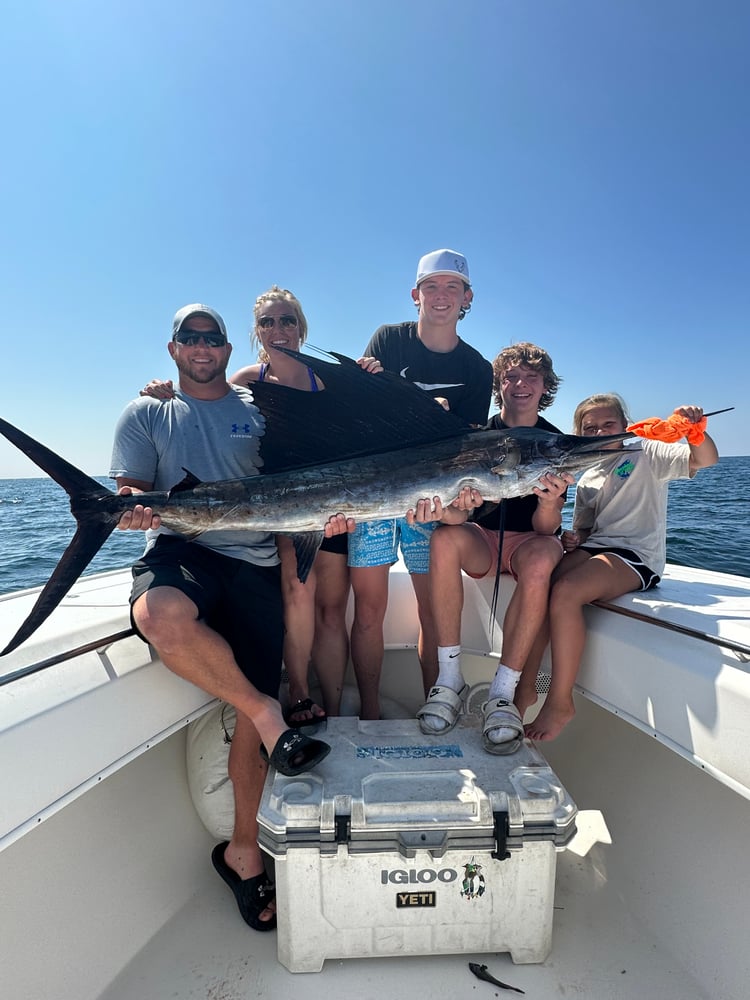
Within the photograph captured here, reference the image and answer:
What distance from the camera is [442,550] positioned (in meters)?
2.11

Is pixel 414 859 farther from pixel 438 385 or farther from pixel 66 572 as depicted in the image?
pixel 438 385

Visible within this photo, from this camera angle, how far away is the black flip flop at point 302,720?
6.25 ft

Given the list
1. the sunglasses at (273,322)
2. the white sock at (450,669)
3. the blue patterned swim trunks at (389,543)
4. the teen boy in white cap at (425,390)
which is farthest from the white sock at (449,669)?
the sunglasses at (273,322)

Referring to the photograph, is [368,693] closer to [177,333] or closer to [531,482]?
Answer: [531,482]

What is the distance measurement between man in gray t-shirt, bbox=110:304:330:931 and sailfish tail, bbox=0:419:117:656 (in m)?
0.09

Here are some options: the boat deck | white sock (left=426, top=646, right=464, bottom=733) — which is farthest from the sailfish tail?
white sock (left=426, top=646, right=464, bottom=733)

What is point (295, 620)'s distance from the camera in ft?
6.95

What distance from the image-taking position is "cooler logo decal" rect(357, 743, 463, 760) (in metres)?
1.67

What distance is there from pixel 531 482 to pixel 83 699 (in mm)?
1598

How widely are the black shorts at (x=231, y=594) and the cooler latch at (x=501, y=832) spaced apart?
2.74ft

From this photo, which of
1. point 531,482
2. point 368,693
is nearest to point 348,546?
point 368,693

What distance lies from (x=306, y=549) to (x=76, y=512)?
79cm

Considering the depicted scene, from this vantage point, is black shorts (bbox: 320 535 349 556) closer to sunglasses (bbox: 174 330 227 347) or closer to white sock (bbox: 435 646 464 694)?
white sock (bbox: 435 646 464 694)

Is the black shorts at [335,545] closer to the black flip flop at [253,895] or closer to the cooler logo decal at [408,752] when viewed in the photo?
the cooler logo decal at [408,752]
